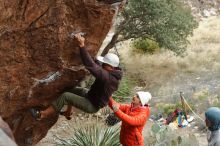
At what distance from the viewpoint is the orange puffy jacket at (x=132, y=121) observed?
802 cm

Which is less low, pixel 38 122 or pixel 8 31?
pixel 8 31

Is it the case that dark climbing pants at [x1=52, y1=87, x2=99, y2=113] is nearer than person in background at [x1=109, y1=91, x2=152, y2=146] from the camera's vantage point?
No

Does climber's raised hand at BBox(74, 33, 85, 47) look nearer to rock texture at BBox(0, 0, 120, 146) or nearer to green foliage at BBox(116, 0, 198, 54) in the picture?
rock texture at BBox(0, 0, 120, 146)

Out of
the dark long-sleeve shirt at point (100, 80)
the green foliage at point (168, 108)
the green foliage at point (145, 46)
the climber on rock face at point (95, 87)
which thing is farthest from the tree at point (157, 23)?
the dark long-sleeve shirt at point (100, 80)

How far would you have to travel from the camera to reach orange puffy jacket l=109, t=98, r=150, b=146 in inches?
316

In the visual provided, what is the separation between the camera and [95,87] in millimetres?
8562

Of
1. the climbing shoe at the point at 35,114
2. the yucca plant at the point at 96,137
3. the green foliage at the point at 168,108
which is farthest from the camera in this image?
the green foliage at the point at 168,108

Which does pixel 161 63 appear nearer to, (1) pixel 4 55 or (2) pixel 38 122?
(2) pixel 38 122

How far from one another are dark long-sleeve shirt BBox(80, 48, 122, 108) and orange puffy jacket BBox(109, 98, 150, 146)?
217 mm

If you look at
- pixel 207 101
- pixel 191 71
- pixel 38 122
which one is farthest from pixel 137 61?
pixel 38 122

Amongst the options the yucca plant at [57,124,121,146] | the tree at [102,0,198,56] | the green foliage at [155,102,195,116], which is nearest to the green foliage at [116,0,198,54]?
the tree at [102,0,198,56]

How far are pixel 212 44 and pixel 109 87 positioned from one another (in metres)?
19.3

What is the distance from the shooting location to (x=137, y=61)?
2519cm

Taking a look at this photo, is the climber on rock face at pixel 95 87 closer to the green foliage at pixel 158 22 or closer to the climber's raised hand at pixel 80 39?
the climber's raised hand at pixel 80 39
